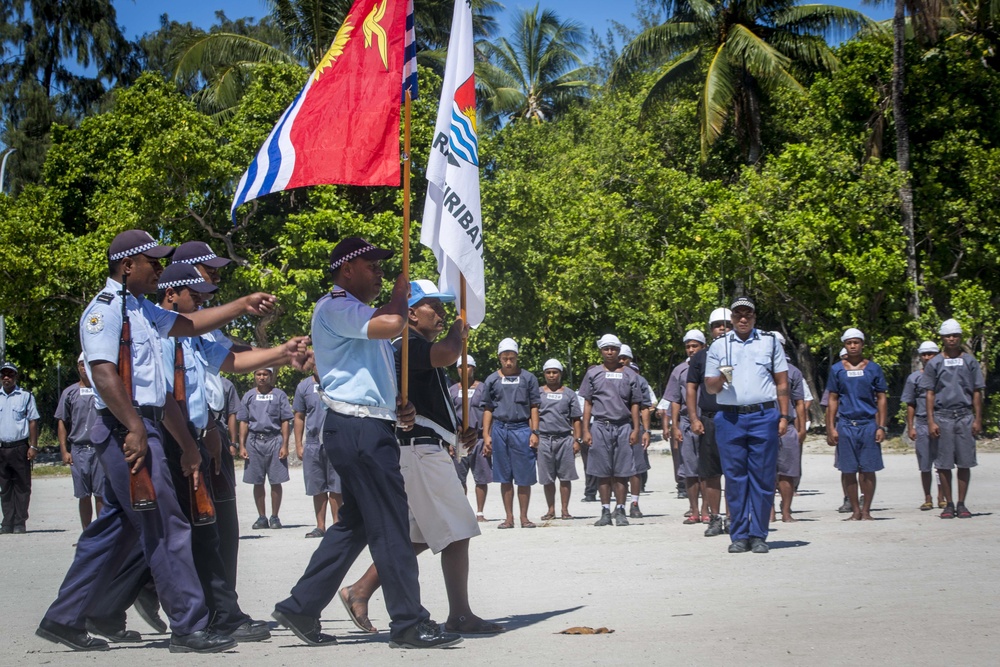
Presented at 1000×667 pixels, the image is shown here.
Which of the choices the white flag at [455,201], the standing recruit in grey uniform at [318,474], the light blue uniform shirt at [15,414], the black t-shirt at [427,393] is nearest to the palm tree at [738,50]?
the standing recruit in grey uniform at [318,474]

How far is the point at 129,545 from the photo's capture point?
645cm

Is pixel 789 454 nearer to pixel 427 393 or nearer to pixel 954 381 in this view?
pixel 954 381

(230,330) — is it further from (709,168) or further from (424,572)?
(424,572)

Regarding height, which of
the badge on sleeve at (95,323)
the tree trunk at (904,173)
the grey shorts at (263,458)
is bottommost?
the grey shorts at (263,458)

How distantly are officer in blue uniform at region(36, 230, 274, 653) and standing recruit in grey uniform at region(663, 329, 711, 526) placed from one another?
7636 millimetres

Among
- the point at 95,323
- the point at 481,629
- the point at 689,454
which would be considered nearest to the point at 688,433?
the point at 689,454

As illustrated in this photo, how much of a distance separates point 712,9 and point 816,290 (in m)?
9.24

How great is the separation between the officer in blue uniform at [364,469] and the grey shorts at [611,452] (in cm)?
770

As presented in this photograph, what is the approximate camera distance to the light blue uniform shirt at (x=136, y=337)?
20.0 feet

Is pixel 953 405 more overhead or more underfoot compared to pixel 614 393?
more underfoot

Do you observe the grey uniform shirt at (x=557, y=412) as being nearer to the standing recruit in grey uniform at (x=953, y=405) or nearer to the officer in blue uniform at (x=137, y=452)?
the standing recruit in grey uniform at (x=953, y=405)

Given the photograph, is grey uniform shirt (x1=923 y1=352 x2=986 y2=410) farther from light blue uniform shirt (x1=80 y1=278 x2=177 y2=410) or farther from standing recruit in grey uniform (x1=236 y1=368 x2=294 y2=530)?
light blue uniform shirt (x1=80 y1=278 x2=177 y2=410)

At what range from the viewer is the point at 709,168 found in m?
38.2

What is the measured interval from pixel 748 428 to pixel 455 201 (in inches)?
167
